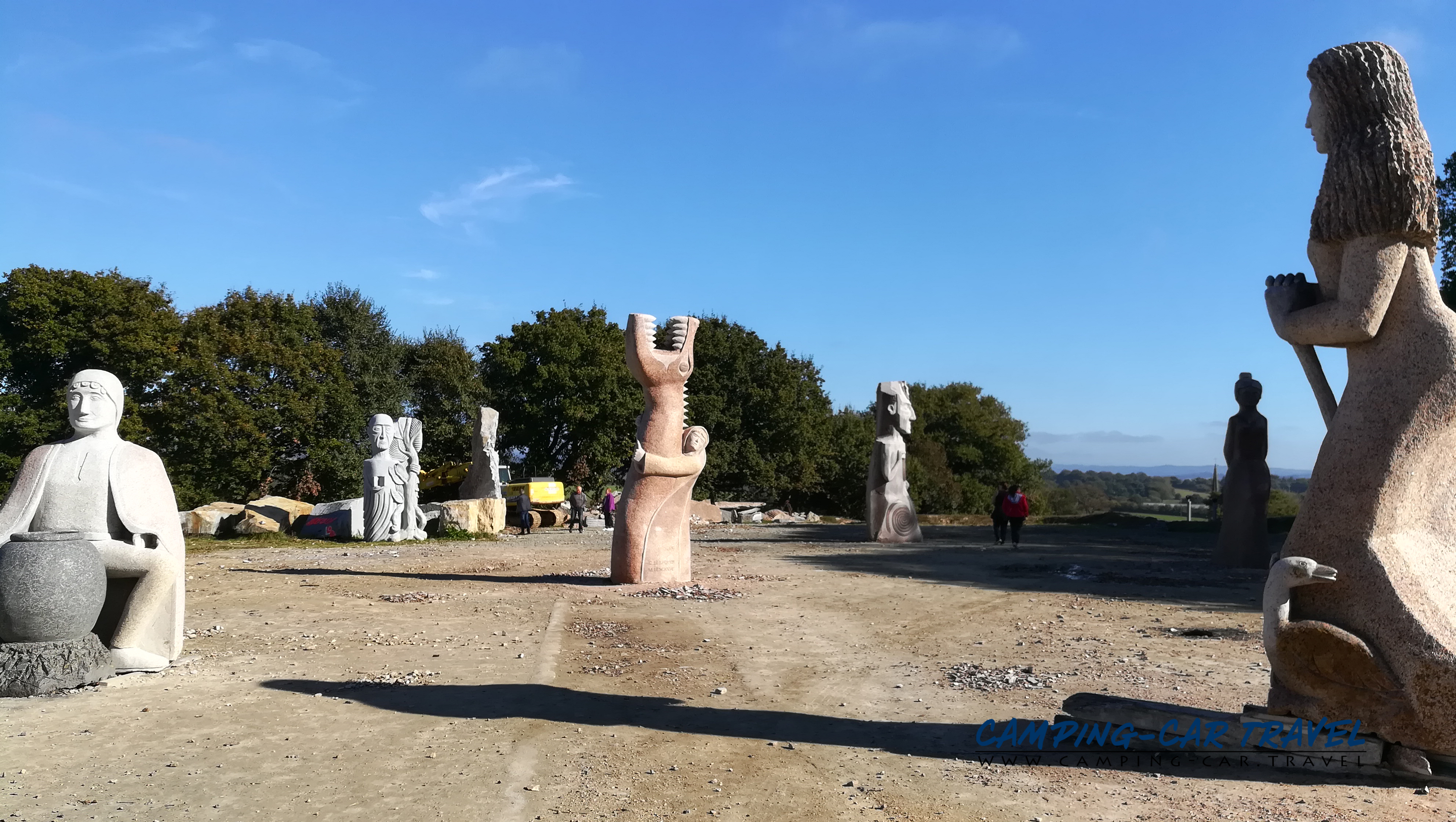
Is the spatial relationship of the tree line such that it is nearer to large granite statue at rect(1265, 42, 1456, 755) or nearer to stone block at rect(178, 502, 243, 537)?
stone block at rect(178, 502, 243, 537)

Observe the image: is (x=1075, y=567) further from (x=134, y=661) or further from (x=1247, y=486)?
(x=134, y=661)

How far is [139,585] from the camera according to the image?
725 centimetres

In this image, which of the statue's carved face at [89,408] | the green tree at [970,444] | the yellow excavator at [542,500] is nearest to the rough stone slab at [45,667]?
the statue's carved face at [89,408]

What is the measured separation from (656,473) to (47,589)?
659 centimetres

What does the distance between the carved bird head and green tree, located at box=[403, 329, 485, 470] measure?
33.9m

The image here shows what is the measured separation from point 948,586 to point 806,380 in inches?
1087

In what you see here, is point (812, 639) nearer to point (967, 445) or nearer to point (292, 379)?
point (292, 379)

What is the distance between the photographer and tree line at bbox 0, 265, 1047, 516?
26.2 metres

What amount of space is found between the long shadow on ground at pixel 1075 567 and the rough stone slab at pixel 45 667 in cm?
1019

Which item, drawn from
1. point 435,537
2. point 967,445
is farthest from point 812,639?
point 967,445

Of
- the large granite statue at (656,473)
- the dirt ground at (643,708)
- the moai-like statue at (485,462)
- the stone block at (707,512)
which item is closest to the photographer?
the dirt ground at (643,708)

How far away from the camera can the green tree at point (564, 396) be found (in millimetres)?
33844

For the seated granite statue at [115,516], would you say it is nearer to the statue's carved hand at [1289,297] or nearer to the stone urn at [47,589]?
the stone urn at [47,589]

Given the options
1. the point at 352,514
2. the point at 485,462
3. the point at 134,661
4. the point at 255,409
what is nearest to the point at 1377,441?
the point at 134,661
